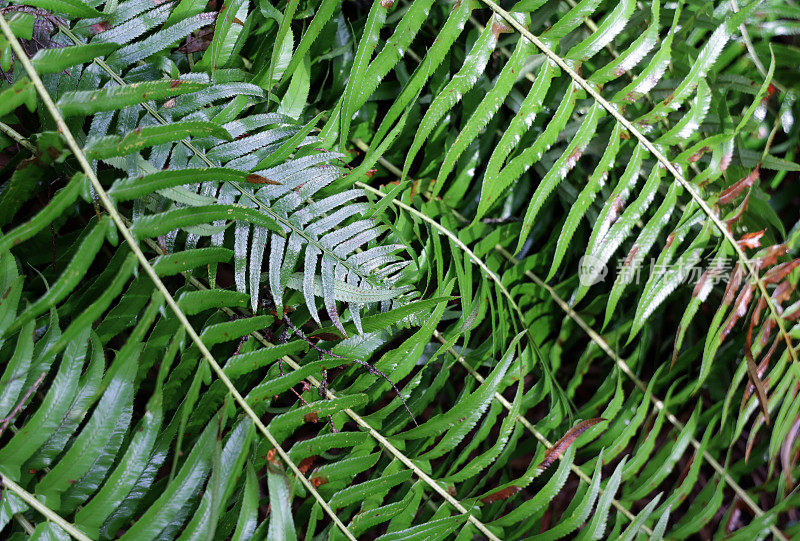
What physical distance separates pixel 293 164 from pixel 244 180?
0.06 metres

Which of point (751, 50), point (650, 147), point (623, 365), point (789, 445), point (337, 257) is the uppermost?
point (751, 50)

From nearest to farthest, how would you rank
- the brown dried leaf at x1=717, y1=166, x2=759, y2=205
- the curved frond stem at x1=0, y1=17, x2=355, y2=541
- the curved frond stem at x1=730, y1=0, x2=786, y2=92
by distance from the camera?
the curved frond stem at x1=0, y1=17, x2=355, y2=541 → the brown dried leaf at x1=717, y1=166, x2=759, y2=205 → the curved frond stem at x1=730, y1=0, x2=786, y2=92

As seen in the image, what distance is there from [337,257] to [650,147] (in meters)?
0.40

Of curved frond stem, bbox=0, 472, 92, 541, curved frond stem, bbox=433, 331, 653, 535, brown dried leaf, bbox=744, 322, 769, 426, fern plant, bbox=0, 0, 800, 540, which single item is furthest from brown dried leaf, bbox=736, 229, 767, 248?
curved frond stem, bbox=0, 472, 92, 541

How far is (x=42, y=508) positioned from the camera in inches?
19.5

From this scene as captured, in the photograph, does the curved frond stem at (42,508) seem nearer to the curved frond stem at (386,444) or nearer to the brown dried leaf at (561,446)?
the curved frond stem at (386,444)

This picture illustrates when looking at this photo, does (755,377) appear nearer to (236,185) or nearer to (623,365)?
(623,365)

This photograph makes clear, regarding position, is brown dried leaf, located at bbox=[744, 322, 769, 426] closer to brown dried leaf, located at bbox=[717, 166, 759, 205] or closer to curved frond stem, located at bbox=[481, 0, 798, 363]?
curved frond stem, located at bbox=[481, 0, 798, 363]

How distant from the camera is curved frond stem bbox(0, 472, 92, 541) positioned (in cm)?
49

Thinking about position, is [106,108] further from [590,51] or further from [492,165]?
[590,51]

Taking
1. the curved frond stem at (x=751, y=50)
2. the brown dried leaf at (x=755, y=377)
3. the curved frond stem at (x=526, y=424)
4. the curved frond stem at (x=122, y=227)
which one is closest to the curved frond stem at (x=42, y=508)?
the curved frond stem at (x=122, y=227)

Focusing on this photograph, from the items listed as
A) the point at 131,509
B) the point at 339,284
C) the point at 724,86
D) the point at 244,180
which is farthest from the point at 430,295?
the point at 724,86

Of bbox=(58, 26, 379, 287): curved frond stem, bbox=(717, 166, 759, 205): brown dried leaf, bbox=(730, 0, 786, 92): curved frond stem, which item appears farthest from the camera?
bbox=(730, 0, 786, 92): curved frond stem

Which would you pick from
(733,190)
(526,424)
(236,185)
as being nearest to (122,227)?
(236,185)
